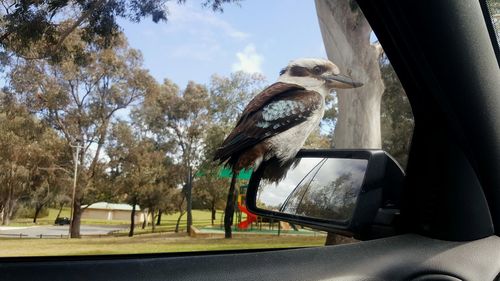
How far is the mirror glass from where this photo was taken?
1724mm

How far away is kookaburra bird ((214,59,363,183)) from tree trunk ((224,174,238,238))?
0.04 metres

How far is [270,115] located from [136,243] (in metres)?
0.60

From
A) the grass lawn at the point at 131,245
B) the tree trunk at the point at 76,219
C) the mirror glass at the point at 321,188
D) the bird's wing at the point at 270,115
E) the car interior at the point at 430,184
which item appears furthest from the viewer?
the mirror glass at the point at 321,188

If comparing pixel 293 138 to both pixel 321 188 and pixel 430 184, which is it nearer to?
pixel 321 188

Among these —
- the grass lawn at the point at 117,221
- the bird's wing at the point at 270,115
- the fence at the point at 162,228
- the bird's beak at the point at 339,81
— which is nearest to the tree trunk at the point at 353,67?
the bird's beak at the point at 339,81

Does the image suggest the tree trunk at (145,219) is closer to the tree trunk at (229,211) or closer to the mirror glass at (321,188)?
the tree trunk at (229,211)

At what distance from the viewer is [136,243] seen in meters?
1.35

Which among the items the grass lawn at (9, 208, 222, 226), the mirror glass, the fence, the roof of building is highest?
the mirror glass

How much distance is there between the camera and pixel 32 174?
1.30 metres

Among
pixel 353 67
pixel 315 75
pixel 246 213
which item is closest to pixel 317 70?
pixel 315 75

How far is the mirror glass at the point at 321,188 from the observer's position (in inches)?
67.9

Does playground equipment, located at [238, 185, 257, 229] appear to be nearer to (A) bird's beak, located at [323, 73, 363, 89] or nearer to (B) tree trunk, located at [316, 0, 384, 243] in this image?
(B) tree trunk, located at [316, 0, 384, 243]

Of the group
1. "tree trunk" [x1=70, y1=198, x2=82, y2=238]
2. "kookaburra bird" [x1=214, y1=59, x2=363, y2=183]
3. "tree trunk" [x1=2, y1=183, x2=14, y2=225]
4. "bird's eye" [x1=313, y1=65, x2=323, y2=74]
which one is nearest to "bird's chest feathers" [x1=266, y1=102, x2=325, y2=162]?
"kookaburra bird" [x1=214, y1=59, x2=363, y2=183]

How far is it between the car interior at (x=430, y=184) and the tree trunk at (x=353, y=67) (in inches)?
2.3
